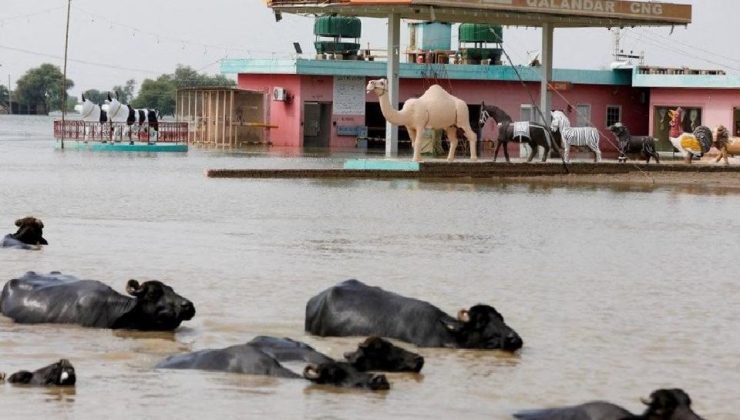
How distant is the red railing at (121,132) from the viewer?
158 feet

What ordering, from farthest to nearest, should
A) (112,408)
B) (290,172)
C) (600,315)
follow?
(290,172) < (600,315) < (112,408)

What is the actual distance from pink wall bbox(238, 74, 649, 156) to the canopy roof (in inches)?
311

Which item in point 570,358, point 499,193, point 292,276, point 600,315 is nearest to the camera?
point 570,358

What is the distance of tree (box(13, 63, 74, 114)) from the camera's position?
485 feet

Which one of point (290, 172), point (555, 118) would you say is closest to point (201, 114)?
point (555, 118)

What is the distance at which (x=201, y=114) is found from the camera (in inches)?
2092

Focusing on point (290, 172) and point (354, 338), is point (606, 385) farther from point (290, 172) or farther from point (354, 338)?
point (290, 172)

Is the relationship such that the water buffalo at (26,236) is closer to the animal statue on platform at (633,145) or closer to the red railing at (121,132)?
the animal statue on platform at (633,145)

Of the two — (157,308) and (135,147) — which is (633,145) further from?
(157,308)

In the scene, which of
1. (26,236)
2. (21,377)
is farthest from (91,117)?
(21,377)

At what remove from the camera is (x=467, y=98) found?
5053 cm

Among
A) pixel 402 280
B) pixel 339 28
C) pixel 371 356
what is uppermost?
pixel 339 28

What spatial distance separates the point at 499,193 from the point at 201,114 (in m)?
27.0

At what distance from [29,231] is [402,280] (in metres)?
3.88
